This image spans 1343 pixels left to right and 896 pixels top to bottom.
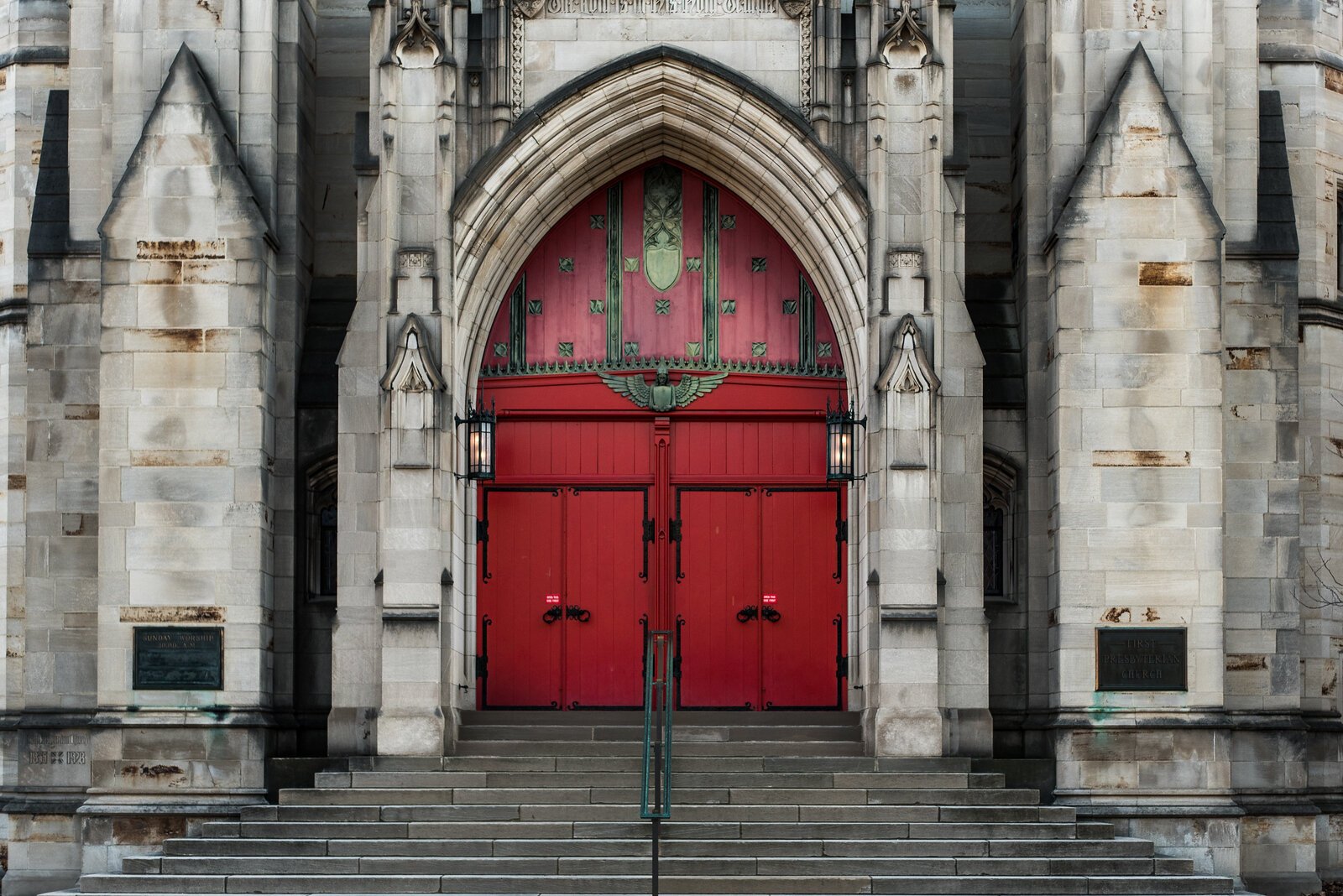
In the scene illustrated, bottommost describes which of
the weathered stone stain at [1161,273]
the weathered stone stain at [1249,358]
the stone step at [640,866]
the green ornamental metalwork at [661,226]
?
the stone step at [640,866]

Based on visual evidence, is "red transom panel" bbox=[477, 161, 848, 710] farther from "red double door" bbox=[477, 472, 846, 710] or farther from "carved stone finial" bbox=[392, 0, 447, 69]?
"carved stone finial" bbox=[392, 0, 447, 69]

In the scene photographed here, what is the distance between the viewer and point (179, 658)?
16766mm

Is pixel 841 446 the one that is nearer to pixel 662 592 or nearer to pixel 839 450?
pixel 839 450

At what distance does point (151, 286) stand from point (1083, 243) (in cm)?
803

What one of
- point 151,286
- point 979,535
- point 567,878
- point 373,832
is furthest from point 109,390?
point 979,535

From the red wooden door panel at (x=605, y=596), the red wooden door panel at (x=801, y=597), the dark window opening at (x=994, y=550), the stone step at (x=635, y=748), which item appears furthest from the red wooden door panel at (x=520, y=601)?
the dark window opening at (x=994, y=550)

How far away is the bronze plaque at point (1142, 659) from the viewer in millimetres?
16594

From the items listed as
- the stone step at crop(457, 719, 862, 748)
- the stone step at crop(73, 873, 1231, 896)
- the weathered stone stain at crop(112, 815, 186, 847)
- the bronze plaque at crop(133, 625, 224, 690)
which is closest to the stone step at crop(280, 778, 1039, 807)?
the stone step at crop(73, 873, 1231, 896)

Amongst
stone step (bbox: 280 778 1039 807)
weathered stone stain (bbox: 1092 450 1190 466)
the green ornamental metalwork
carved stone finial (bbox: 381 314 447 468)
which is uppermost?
the green ornamental metalwork

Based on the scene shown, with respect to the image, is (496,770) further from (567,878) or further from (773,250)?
(773,250)

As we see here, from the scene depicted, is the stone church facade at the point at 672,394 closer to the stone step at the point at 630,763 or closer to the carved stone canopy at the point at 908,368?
the carved stone canopy at the point at 908,368

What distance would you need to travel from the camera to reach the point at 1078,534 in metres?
16.8

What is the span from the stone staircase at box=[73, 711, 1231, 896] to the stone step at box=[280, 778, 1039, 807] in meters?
0.01

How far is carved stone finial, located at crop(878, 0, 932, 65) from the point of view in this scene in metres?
17.0
